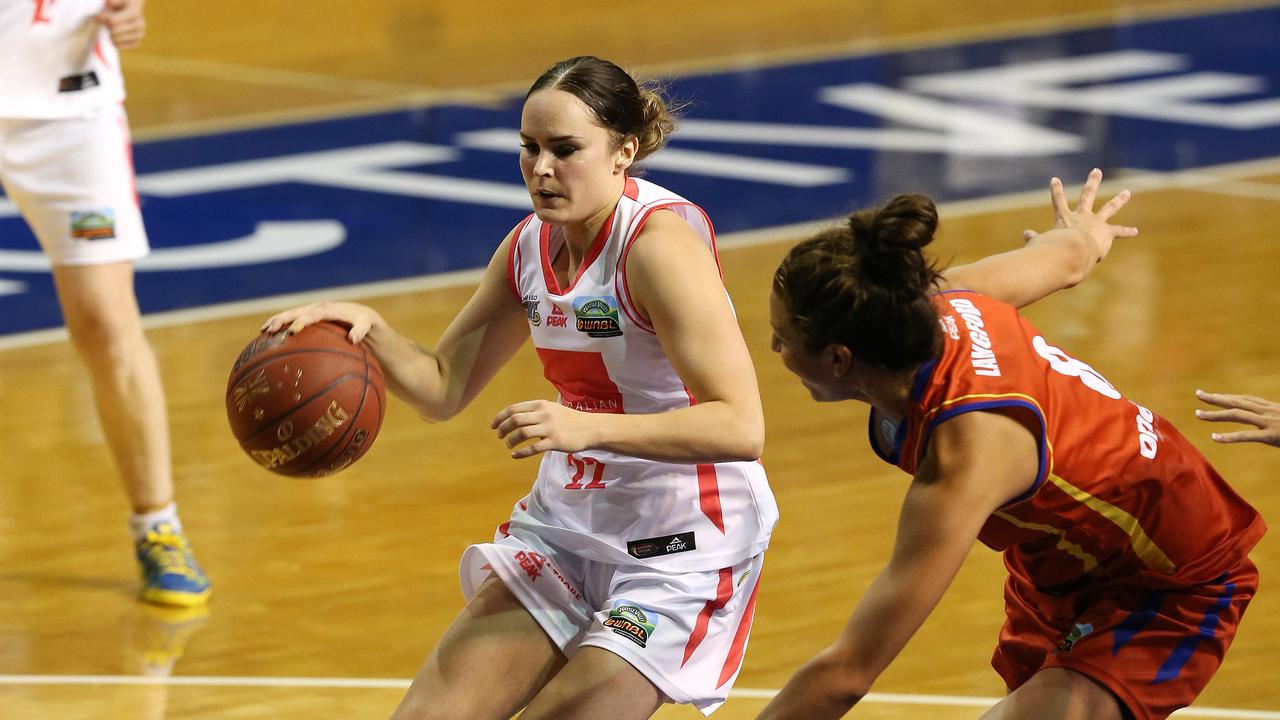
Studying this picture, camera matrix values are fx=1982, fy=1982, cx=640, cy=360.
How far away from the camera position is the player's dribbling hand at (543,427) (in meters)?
3.04

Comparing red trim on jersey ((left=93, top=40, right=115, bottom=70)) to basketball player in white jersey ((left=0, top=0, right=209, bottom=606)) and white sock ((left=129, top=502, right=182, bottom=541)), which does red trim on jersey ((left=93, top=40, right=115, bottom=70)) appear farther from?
white sock ((left=129, top=502, right=182, bottom=541))

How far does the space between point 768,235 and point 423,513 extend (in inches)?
137

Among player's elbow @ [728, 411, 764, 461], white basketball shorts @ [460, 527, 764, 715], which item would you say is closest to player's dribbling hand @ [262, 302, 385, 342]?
white basketball shorts @ [460, 527, 764, 715]

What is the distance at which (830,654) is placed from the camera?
9.69ft

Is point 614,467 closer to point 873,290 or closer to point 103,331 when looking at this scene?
point 873,290

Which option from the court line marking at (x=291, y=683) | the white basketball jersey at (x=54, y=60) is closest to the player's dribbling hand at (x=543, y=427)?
the court line marking at (x=291, y=683)

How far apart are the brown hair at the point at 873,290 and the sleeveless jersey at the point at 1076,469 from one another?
73mm

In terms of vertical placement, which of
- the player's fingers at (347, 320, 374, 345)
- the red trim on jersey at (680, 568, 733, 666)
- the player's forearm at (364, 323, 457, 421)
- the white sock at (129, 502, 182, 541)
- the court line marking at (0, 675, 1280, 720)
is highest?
the player's fingers at (347, 320, 374, 345)

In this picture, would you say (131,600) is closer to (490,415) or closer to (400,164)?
(490,415)

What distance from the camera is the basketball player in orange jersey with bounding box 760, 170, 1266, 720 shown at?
2.94m

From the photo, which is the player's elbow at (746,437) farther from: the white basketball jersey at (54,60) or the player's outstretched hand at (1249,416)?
the white basketball jersey at (54,60)

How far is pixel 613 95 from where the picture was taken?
3424 mm

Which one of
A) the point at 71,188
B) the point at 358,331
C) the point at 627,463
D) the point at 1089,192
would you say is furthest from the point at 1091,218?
the point at 71,188

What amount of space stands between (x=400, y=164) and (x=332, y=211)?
938 millimetres
